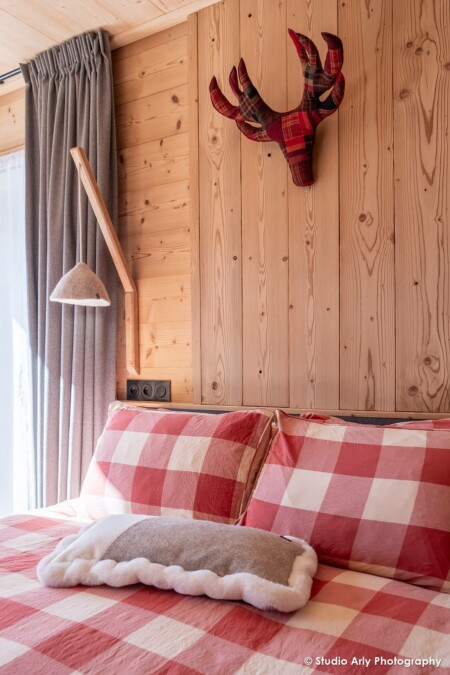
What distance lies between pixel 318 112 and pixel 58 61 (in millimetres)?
1361

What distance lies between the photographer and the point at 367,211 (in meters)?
1.82

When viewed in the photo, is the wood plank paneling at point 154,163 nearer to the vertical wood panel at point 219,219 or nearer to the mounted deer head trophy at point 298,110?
the vertical wood panel at point 219,219

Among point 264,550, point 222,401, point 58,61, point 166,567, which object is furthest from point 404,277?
point 58,61

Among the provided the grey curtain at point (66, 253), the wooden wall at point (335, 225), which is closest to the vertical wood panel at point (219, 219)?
Result: the wooden wall at point (335, 225)

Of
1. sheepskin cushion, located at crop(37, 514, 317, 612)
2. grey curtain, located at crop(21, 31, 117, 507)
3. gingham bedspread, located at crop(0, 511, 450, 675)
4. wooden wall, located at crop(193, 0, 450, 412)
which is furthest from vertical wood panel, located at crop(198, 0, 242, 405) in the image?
gingham bedspread, located at crop(0, 511, 450, 675)

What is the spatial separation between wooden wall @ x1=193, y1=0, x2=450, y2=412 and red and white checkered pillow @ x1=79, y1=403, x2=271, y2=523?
16.0 inches

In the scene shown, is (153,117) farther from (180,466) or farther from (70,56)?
(180,466)

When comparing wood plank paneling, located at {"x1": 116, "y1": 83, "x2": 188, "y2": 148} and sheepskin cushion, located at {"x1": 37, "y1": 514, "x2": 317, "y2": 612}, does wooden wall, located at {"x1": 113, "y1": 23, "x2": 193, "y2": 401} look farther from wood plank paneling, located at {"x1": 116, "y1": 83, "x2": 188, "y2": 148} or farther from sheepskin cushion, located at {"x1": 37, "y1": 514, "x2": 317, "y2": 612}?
sheepskin cushion, located at {"x1": 37, "y1": 514, "x2": 317, "y2": 612}

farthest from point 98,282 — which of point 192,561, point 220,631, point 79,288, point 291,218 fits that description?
point 220,631

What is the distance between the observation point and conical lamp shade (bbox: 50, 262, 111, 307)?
2.04m

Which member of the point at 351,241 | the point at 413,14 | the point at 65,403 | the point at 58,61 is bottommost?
the point at 65,403

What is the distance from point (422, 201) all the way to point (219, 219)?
2.45 feet

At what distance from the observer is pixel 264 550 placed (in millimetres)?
1100

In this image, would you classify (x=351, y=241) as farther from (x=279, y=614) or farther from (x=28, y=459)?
(x=28, y=459)
